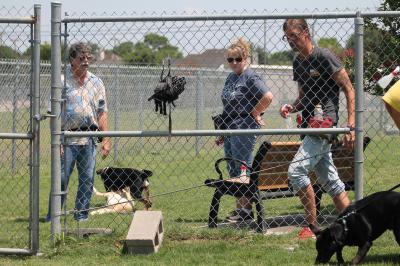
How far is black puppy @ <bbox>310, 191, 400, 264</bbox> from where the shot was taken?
19.0ft

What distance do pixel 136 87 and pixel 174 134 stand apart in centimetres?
1006

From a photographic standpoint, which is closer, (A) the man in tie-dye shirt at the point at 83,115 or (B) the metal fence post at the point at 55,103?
(B) the metal fence post at the point at 55,103

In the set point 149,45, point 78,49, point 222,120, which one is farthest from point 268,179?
point 149,45

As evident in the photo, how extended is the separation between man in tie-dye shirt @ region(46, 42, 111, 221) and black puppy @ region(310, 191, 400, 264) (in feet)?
8.69

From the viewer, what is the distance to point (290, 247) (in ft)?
21.4

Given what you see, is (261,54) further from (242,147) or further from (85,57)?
(85,57)

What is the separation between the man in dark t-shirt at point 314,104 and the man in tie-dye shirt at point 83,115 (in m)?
2.11

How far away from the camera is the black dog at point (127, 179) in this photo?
8865mm

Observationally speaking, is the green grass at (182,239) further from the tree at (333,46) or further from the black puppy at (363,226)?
the tree at (333,46)

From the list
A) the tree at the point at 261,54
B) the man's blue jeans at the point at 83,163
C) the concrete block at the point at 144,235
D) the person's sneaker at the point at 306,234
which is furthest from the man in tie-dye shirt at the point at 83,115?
the person's sneaker at the point at 306,234

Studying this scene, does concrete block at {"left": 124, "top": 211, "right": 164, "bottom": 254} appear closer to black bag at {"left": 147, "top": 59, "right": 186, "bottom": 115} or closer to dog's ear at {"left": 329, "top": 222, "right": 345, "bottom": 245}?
black bag at {"left": 147, "top": 59, "right": 186, "bottom": 115}

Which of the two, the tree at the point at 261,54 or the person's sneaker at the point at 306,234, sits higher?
the tree at the point at 261,54

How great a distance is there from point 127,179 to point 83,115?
4.83 feet

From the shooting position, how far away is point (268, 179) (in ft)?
26.2
